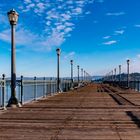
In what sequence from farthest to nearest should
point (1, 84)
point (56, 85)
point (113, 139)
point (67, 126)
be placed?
point (56, 85) < point (1, 84) < point (67, 126) < point (113, 139)

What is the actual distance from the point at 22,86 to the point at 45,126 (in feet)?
32.0

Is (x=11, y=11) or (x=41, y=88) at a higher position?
(x=11, y=11)

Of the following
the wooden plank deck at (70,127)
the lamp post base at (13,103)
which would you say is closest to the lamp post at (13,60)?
the lamp post base at (13,103)

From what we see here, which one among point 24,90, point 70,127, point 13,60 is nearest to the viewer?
point 70,127

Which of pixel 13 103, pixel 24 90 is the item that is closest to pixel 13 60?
pixel 13 103

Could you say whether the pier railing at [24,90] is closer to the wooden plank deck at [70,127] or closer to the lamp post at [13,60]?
the lamp post at [13,60]

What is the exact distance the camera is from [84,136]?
955 cm

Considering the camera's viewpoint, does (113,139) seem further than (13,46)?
No

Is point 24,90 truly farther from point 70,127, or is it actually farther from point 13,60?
point 70,127

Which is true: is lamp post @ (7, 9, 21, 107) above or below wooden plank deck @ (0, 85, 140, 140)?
above

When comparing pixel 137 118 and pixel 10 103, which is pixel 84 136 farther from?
pixel 10 103

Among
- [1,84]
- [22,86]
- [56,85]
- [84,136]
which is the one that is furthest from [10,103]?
[56,85]

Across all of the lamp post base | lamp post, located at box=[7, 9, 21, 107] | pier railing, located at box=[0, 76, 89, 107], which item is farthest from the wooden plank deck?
lamp post, located at box=[7, 9, 21, 107]

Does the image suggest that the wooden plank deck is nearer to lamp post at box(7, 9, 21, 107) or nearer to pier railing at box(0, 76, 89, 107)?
pier railing at box(0, 76, 89, 107)
